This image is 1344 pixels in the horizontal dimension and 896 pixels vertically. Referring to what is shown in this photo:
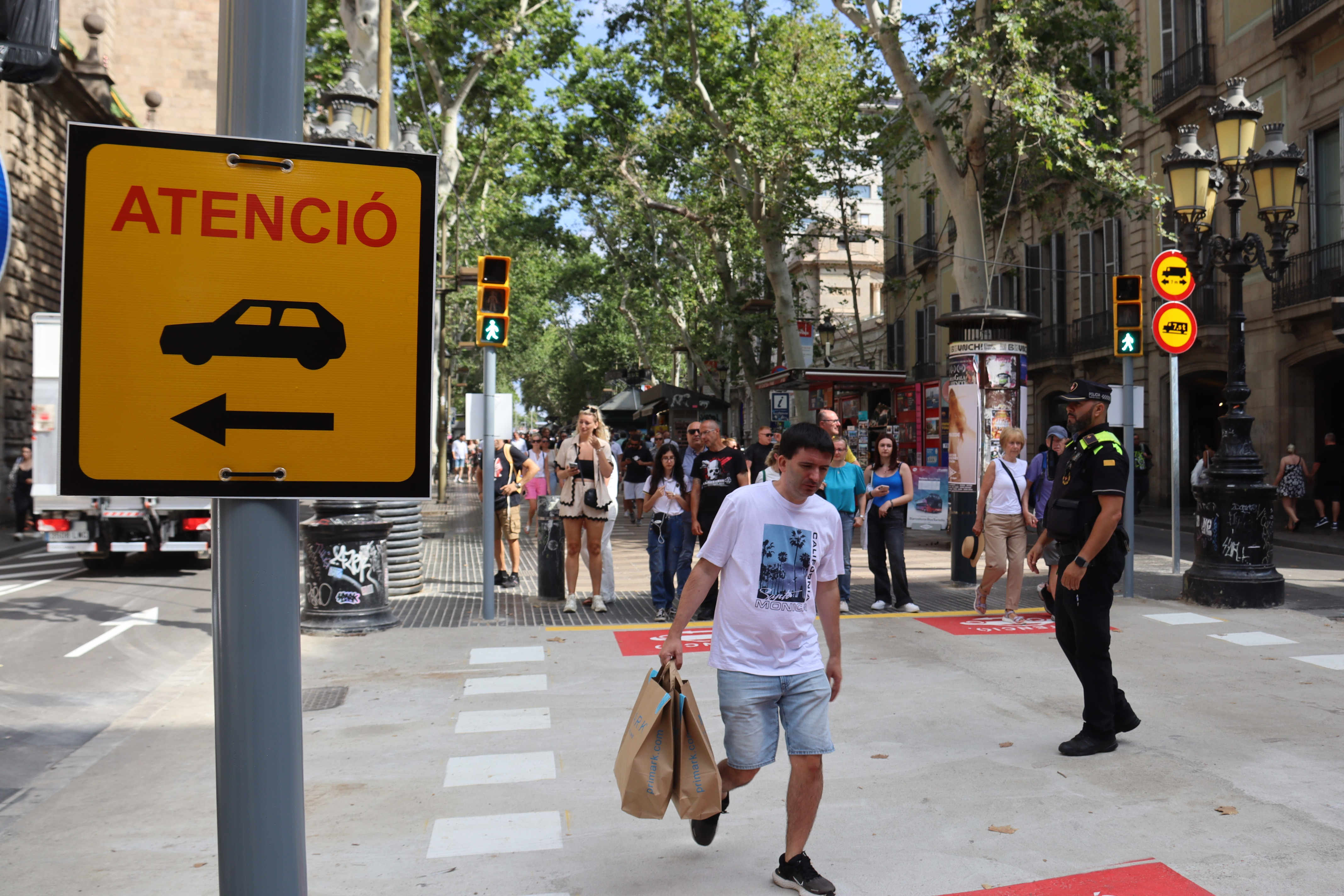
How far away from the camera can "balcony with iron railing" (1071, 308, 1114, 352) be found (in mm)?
25781

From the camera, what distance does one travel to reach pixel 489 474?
9703mm

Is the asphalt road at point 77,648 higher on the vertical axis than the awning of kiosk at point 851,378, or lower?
lower

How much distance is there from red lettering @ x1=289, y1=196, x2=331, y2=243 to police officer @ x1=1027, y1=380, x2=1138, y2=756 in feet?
14.6

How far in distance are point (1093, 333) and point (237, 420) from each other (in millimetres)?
27439

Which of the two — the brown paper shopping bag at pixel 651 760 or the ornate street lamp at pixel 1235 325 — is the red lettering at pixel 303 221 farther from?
the ornate street lamp at pixel 1235 325

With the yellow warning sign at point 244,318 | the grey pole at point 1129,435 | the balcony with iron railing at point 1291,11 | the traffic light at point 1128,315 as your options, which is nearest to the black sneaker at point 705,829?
the yellow warning sign at point 244,318

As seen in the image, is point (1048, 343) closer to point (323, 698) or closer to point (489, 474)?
point (489, 474)

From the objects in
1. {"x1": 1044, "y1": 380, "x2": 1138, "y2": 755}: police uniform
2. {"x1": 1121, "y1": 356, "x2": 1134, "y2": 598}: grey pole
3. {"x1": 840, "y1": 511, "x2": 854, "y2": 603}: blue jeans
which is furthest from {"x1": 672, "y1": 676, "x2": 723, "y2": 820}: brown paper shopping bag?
{"x1": 1121, "y1": 356, "x2": 1134, "y2": 598}: grey pole

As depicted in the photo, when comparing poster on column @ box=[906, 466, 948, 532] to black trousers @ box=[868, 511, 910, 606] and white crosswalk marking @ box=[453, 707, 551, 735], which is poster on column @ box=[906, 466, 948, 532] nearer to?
black trousers @ box=[868, 511, 910, 606]

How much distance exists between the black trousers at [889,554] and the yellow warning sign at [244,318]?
8649 millimetres

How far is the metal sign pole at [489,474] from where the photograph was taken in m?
9.48

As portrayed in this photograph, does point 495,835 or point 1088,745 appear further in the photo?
point 1088,745

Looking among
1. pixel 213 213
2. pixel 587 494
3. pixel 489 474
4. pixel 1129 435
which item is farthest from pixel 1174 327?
pixel 213 213

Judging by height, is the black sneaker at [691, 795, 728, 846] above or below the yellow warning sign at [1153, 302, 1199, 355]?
below
